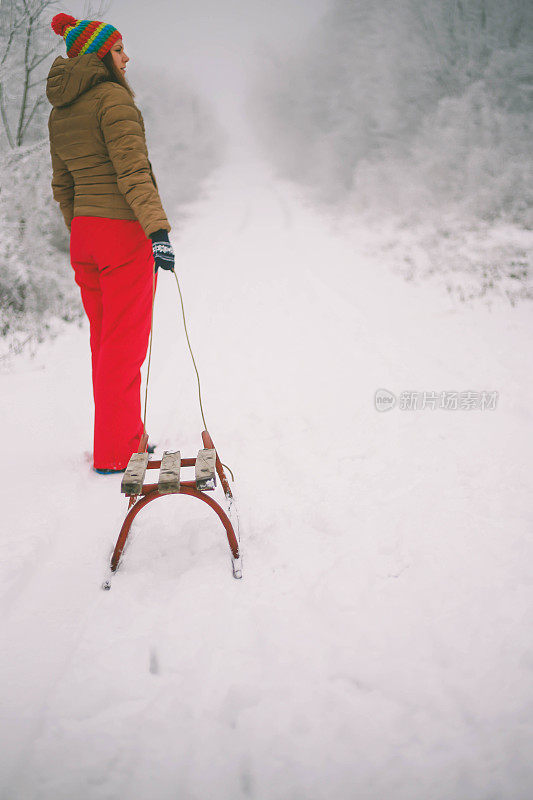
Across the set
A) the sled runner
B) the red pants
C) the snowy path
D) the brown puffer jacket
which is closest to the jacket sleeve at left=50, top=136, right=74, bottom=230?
the brown puffer jacket

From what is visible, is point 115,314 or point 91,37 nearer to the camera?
point 91,37

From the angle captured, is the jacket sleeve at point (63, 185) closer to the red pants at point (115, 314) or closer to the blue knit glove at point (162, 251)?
the red pants at point (115, 314)

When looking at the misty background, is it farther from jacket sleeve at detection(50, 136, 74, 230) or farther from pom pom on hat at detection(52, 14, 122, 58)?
pom pom on hat at detection(52, 14, 122, 58)

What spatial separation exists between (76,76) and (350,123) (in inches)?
545

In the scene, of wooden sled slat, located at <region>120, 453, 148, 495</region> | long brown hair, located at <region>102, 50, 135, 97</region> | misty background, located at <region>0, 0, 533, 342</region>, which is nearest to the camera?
wooden sled slat, located at <region>120, 453, 148, 495</region>

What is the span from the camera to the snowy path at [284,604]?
1340mm

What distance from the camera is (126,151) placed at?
7.27 feet

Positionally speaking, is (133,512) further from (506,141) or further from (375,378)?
(506,141)

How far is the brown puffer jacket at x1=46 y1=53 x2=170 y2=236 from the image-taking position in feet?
7.23

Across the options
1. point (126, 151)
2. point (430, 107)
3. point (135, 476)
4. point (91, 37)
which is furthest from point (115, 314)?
point (430, 107)

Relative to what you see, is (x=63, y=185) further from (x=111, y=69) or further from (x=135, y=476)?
(x=135, y=476)

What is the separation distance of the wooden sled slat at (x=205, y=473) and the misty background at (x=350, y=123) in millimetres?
3972

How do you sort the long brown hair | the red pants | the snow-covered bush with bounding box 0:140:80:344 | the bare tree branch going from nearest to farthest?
1. the long brown hair
2. the red pants
3. the snow-covered bush with bounding box 0:140:80:344
4. the bare tree branch

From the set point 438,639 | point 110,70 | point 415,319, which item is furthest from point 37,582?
point 415,319
